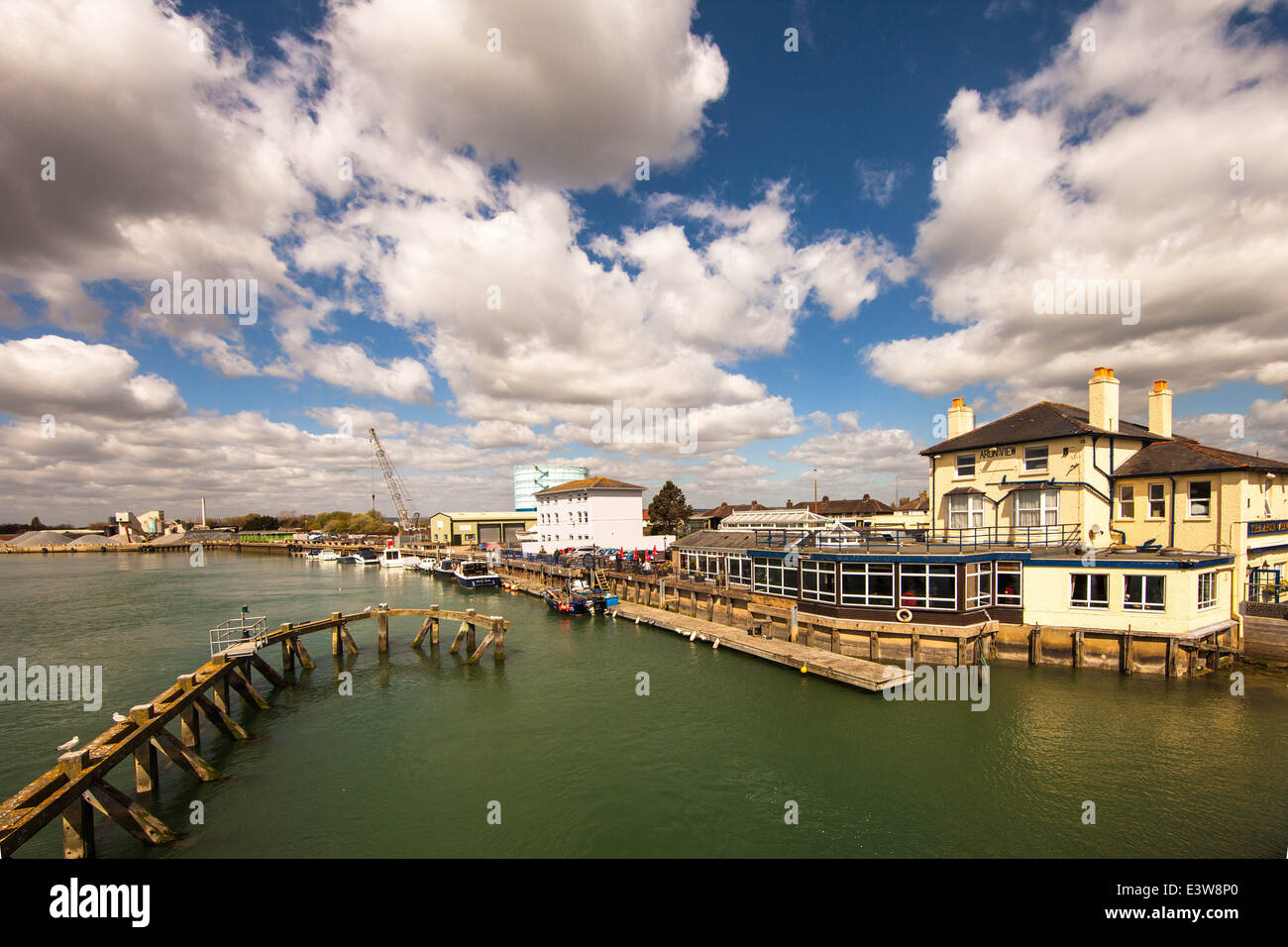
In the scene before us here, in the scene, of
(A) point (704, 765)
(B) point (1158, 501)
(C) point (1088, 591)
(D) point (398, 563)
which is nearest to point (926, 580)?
(C) point (1088, 591)

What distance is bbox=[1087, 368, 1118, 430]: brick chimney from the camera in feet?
91.2

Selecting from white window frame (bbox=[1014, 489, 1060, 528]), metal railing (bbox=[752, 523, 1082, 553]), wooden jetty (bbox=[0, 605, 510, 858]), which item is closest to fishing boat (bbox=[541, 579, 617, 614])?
metal railing (bbox=[752, 523, 1082, 553])

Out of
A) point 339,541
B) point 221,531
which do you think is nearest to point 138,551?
point 221,531

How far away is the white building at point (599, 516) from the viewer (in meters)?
63.4

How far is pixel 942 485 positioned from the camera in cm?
3275

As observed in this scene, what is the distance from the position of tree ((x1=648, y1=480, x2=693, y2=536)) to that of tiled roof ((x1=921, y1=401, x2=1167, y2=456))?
2119 inches

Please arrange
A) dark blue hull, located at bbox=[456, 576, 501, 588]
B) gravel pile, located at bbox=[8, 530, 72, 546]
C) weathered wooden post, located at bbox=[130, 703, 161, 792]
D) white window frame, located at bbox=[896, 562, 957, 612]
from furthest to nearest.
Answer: gravel pile, located at bbox=[8, 530, 72, 546] → dark blue hull, located at bbox=[456, 576, 501, 588] → white window frame, located at bbox=[896, 562, 957, 612] → weathered wooden post, located at bbox=[130, 703, 161, 792]

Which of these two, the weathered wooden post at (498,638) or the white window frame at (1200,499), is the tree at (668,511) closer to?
the weathered wooden post at (498,638)

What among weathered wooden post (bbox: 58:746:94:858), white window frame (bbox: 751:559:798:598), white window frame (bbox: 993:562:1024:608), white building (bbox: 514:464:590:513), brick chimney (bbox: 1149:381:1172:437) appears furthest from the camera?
white building (bbox: 514:464:590:513)

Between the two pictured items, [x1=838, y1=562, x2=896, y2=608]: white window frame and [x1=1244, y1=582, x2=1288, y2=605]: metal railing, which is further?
[x1=838, y1=562, x2=896, y2=608]: white window frame

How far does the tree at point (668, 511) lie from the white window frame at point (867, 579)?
57.1 m

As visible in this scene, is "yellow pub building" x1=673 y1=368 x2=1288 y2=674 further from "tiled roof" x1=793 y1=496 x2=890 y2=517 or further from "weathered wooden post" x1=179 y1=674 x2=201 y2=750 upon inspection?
"tiled roof" x1=793 y1=496 x2=890 y2=517

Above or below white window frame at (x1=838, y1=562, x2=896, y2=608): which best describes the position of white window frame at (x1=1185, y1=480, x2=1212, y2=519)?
above

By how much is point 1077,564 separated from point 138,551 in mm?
232419
